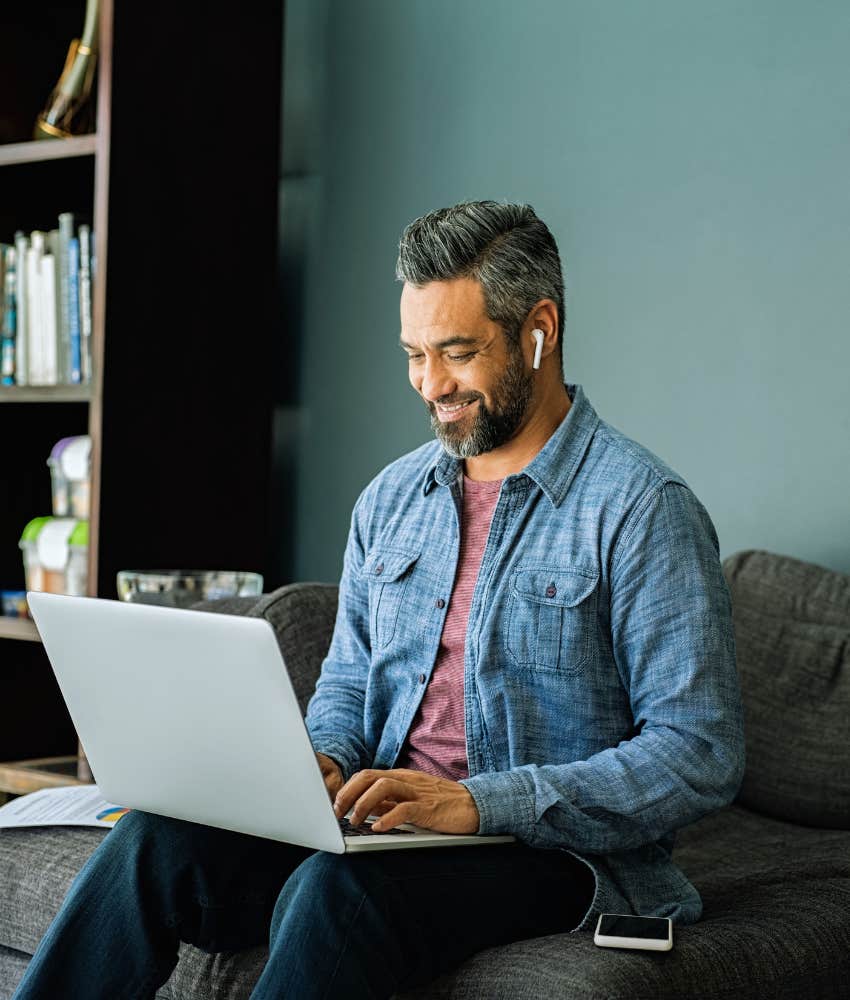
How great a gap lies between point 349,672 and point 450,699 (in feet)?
0.68

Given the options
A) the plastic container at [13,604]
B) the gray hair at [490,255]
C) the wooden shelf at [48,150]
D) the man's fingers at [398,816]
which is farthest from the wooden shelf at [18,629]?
the man's fingers at [398,816]

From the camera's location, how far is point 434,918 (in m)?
1.33

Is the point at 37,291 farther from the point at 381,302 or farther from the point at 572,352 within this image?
the point at 572,352

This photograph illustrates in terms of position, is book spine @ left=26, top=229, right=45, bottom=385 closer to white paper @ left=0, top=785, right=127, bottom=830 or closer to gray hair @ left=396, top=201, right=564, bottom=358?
white paper @ left=0, top=785, right=127, bottom=830

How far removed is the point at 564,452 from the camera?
1.57m

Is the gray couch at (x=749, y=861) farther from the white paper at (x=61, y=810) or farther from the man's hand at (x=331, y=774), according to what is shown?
the man's hand at (x=331, y=774)

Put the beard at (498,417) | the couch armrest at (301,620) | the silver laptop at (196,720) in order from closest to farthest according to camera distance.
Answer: the silver laptop at (196,720) → the beard at (498,417) → the couch armrest at (301,620)

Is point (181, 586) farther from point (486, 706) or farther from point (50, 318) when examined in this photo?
point (486, 706)

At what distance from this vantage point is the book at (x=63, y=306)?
2473mm

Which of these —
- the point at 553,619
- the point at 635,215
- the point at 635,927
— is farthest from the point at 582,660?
the point at 635,215

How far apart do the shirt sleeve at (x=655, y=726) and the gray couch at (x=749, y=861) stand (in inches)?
4.9

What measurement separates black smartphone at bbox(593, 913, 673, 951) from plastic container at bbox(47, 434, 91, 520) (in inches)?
54.6

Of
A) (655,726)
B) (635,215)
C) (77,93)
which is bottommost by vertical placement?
(655,726)

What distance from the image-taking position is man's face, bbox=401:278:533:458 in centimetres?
156
